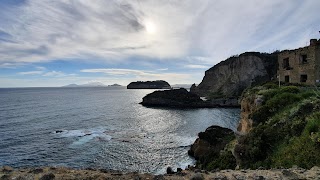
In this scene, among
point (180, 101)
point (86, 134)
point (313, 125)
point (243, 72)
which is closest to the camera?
point (313, 125)

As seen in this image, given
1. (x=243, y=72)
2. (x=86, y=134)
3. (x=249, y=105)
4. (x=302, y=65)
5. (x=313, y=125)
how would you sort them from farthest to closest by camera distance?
(x=243, y=72)
(x=86, y=134)
(x=302, y=65)
(x=249, y=105)
(x=313, y=125)

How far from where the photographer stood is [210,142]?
1407 inches

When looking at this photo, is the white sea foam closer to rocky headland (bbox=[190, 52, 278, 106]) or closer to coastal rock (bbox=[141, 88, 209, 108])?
coastal rock (bbox=[141, 88, 209, 108])

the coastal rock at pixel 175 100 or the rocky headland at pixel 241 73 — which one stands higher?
the rocky headland at pixel 241 73

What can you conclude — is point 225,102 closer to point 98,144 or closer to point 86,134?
point 86,134

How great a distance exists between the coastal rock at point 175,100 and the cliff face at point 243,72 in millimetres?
20295

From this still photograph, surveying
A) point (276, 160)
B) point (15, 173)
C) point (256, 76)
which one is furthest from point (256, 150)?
point (256, 76)

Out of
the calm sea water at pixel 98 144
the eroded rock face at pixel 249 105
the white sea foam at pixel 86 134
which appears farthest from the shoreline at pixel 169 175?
the white sea foam at pixel 86 134

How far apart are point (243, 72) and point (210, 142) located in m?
91.7

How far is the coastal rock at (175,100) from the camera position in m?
107

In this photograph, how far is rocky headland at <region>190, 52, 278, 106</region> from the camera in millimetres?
112550

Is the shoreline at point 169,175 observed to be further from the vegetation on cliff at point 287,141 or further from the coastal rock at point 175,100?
the coastal rock at point 175,100

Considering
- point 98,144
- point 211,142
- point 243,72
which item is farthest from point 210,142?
point 243,72

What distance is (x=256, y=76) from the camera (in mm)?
115125
